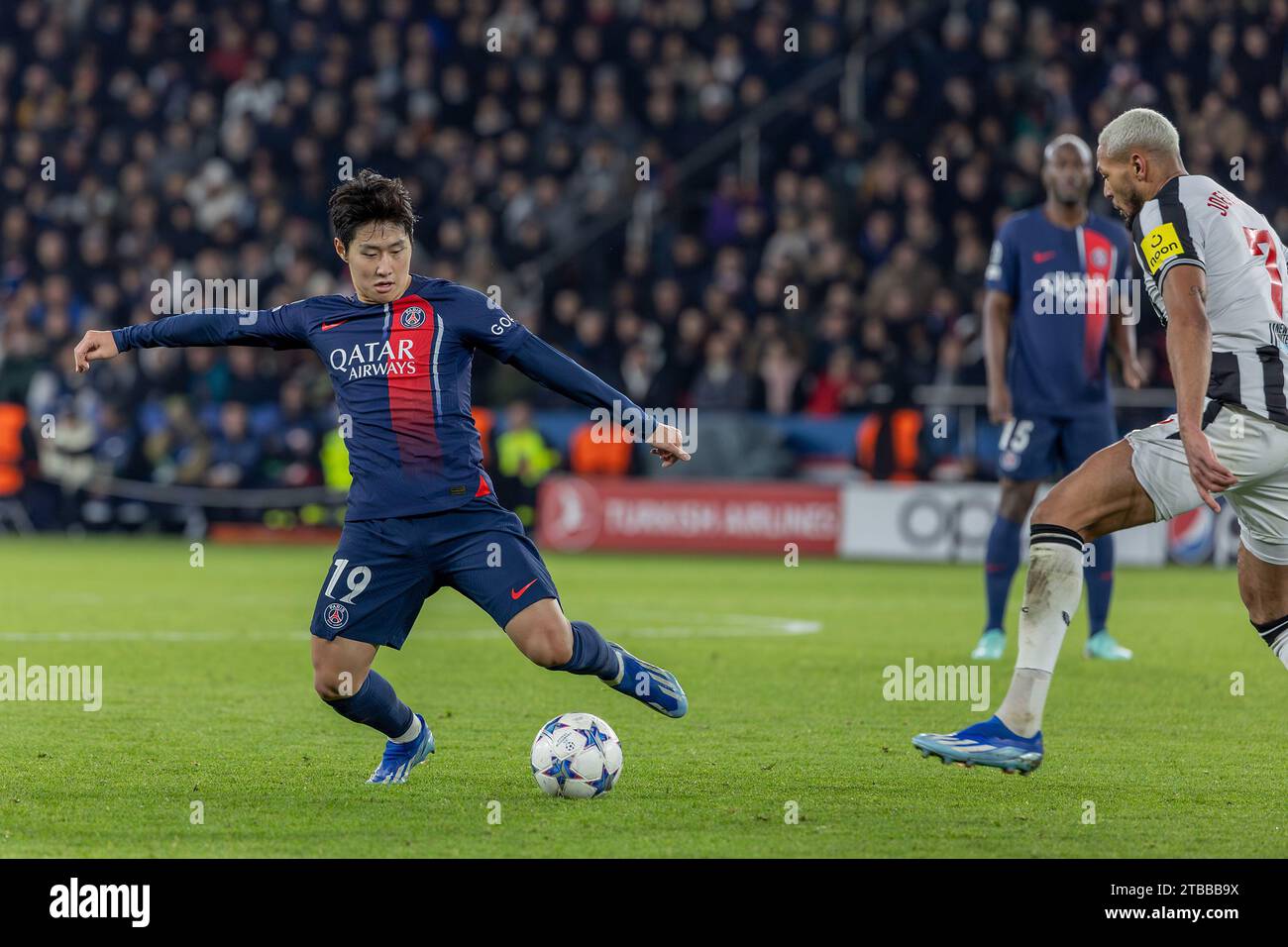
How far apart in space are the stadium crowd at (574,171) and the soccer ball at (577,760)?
12.2m

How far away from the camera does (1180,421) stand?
209 inches

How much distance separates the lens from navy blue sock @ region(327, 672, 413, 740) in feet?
18.6

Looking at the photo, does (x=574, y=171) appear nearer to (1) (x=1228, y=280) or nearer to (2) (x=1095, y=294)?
(2) (x=1095, y=294)

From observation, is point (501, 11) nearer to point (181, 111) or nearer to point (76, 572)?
point (181, 111)

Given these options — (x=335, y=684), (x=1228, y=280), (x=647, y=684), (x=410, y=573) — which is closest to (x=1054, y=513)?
(x=1228, y=280)

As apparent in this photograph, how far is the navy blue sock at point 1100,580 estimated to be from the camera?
30.6 ft

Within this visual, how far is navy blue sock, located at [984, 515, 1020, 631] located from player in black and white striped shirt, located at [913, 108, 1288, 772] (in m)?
3.61

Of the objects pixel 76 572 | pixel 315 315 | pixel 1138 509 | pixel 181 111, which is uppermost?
pixel 181 111

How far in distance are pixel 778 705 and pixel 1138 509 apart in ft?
8.08

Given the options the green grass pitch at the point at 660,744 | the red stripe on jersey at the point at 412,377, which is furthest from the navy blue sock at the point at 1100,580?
the red stripe on jersey at the point at 412,377

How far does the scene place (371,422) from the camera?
5.80 meters

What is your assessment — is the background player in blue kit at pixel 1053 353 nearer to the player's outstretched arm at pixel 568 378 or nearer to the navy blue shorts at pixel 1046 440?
the navy blue shorts at pixel 1046 440

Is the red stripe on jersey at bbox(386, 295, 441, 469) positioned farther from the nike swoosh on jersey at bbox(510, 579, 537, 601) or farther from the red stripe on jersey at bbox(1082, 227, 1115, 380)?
the red stripe on jersey at bbox(1082, 227, 1115, 380)

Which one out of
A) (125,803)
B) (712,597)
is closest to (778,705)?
(125,803)
